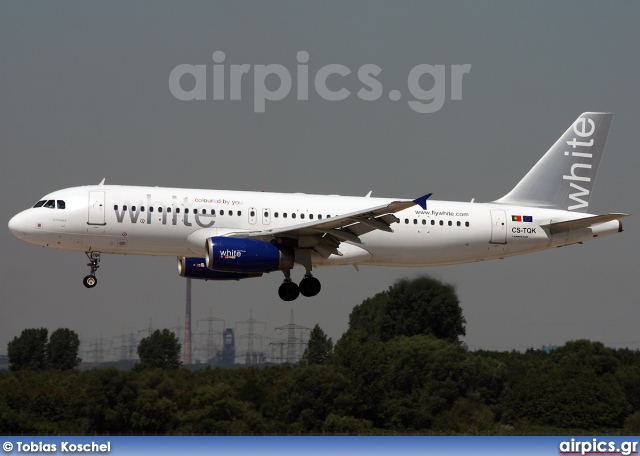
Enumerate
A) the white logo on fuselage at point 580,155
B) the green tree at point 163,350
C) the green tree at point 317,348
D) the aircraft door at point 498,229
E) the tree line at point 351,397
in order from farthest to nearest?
1. the green tree at point 163,350
2. the green tree at point 317,348
3. the tree line at point 351,397
4. the white logo on fuselage at point 580,155
5. the aircraft door at point 498,229

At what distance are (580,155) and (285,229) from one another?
18017mm

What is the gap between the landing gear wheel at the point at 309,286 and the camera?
46938 millimetres

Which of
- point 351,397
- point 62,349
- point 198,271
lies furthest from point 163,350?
point 198,271

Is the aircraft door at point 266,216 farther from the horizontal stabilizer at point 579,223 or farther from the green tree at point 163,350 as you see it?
the green tree at point 163,350

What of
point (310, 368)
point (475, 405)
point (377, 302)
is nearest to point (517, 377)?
point (475, 405)

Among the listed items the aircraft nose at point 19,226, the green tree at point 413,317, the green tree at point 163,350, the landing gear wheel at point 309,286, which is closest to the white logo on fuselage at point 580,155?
the landing gear wheel at point 309,286

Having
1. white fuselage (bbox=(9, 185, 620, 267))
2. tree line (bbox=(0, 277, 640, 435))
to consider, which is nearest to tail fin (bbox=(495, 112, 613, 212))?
white fuselage (bbox=(9, 185, 620, 267))

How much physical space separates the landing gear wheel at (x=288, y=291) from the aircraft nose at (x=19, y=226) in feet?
36.0

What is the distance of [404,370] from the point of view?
334 feet

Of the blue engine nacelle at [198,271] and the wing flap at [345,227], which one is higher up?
the wing flap at [345,227]

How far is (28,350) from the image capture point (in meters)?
131

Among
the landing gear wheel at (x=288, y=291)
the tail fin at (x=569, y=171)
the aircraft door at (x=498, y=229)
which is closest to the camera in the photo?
the landing gear wheel at (x=288, y=291)

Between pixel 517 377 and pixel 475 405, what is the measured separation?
8668 mm

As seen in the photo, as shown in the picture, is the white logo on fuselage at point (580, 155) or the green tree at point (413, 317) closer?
the white logo on fuselage at point (580, 155)
